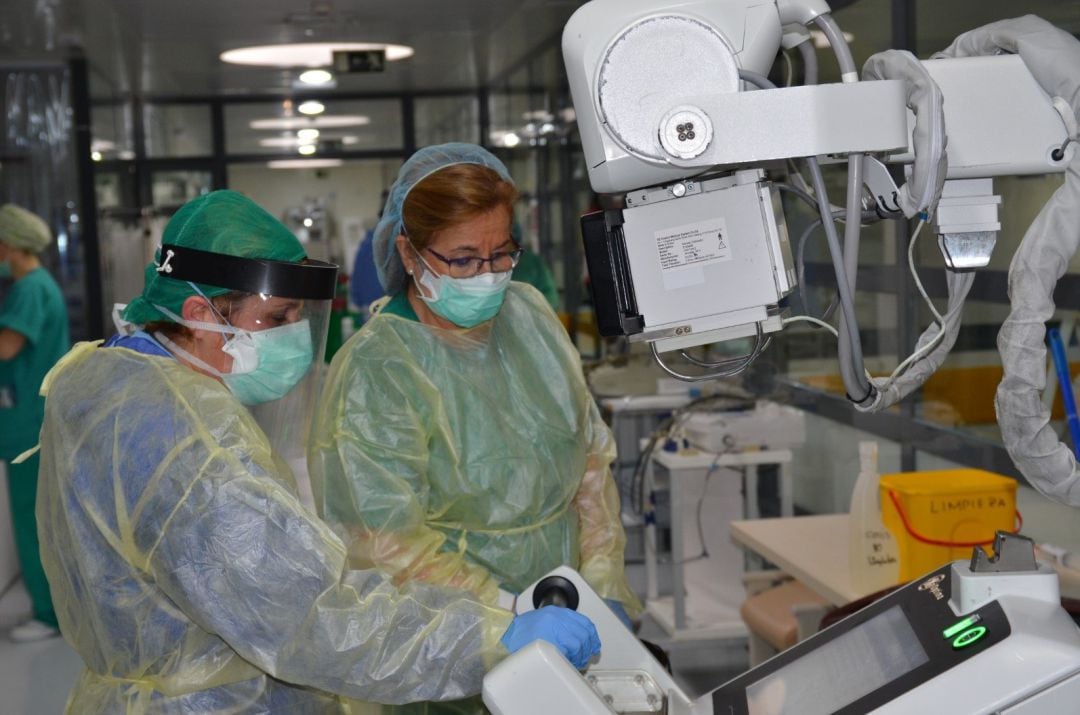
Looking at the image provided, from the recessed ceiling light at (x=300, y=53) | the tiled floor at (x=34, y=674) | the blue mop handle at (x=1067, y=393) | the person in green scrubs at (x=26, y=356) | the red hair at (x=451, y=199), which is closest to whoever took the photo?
the blue mop handle at (x=1067, y=393)

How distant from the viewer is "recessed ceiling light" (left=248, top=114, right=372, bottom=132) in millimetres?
7289

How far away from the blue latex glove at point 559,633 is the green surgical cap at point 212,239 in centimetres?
55

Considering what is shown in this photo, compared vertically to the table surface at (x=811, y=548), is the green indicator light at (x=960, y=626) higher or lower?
higher

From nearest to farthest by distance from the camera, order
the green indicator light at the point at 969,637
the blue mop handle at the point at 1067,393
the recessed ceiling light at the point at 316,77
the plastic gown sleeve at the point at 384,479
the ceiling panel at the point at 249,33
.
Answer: the green indicator light at the point at 969,637 < the blue mop handle at the point at 1067,393 < the plastic gown sleeve at the point at 384,479 < the ceiling panel at the point at 249,33 < the recessed ceiling light at the point at 316,77

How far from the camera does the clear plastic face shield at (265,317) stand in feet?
4.72

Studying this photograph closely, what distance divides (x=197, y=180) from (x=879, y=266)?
16.0ft

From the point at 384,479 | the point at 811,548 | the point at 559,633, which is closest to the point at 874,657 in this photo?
the point at 559,633

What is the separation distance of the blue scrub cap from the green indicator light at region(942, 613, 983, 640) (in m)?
1.09

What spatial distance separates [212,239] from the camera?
1.46 m

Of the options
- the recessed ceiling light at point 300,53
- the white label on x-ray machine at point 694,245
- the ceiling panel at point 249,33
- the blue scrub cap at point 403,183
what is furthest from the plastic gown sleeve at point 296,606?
the recessed ceiling light at point 300,53

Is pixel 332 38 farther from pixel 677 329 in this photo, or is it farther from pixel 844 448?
pixel 677 329

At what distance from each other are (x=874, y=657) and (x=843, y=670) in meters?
0.03

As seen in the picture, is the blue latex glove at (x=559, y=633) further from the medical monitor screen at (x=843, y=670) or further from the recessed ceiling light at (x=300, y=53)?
the recessed ceiling light at (x=300, y=53)

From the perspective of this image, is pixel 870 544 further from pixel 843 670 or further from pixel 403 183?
pixel 843 670
